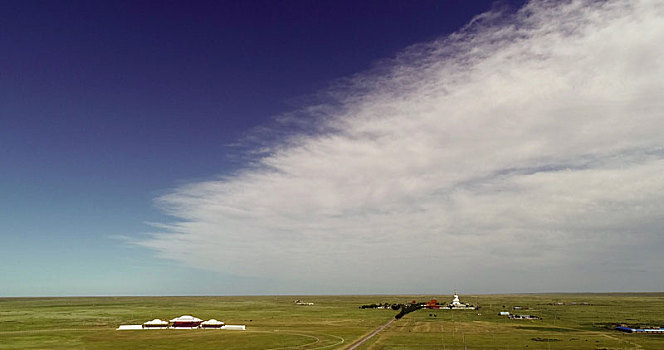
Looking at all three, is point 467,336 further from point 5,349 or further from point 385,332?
point 5,349

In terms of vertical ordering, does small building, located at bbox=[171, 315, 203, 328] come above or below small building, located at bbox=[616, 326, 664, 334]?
above

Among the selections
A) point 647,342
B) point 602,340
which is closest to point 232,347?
point 602,340

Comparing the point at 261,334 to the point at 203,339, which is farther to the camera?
the point at 261,334

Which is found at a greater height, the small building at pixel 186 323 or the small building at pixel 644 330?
the small building at pixel 186 323

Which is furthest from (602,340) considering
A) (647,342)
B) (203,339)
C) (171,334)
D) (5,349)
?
(5,349)

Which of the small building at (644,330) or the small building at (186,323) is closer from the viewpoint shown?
the small building at (644,330)

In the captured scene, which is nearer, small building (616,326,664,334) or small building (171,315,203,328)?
small building (616,326,664,334)

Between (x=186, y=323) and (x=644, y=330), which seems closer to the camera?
(x=644, y=330)

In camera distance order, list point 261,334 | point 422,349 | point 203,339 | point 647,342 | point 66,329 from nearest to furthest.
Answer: point 422,349
point 647,342
point 203,339
point 261,334
point 66,329

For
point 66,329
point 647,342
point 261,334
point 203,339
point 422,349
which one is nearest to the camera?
point 422,349

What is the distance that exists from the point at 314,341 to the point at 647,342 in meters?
82.6

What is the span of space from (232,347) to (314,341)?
2064cm

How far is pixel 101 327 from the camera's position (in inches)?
5965

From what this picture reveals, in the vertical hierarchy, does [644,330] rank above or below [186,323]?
below
